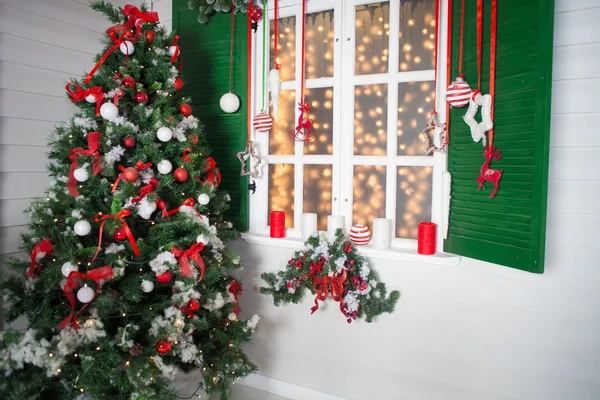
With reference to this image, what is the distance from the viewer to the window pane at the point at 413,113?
98.5 inches

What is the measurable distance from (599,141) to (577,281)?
61 centimetres

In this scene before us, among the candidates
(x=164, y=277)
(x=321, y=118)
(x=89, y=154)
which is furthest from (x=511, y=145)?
(x=89, y=154)

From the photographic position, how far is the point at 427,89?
2.50m

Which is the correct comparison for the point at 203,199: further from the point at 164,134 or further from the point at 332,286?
the point at 332,286

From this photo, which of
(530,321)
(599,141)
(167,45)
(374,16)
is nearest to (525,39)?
(599,141)

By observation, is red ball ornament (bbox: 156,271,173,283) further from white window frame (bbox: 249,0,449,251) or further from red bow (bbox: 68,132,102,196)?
white window frame (bbox: 249,0,449,251)

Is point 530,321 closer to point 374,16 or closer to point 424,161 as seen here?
point 424,161

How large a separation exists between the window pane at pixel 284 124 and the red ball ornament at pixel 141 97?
91cm

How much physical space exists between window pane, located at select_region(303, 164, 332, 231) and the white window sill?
0.20 metres

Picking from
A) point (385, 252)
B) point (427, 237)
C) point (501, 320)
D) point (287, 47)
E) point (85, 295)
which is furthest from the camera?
point (287, 47)

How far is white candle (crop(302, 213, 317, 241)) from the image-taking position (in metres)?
2.70

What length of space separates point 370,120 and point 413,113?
25 cm

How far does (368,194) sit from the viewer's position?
268 cm

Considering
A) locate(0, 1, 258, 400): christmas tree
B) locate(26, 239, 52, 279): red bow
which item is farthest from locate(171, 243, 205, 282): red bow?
locate(26, 239, 52, 279): red bow
